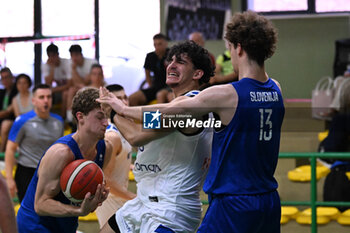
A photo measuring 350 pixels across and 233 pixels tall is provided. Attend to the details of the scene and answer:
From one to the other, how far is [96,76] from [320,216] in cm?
323

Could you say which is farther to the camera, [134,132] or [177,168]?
[177,168]

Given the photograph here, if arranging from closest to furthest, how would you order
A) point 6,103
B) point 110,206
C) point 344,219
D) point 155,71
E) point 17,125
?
point 110,206 → point 344,219 → point 17,125 → point 155,71 → point 6,103

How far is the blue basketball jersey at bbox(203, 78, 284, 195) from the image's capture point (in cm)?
294

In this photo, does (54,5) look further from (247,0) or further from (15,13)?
(247,0)

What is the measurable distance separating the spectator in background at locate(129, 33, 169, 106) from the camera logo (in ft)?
11.4

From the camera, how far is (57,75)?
26.5 feet

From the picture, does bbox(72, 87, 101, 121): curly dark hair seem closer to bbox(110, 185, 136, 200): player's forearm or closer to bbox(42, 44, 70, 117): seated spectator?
bbox(110, 185, 136, 200): player's forearm

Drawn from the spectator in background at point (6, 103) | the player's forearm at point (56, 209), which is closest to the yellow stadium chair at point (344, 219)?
the player's forearm at point (56, 209)

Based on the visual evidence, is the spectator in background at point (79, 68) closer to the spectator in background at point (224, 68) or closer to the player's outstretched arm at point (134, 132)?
the spectator in background at point (224, 68)

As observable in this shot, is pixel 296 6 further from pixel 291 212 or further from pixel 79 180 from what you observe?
pixel 79 180

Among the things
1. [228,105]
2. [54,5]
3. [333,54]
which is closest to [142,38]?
[54,5]

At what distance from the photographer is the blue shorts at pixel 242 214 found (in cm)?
298

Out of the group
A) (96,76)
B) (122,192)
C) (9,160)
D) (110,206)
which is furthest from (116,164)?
(96,76)

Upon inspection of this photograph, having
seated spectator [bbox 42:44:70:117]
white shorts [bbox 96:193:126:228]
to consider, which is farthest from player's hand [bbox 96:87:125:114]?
seated spectator [bbox 42:44:70:117]
